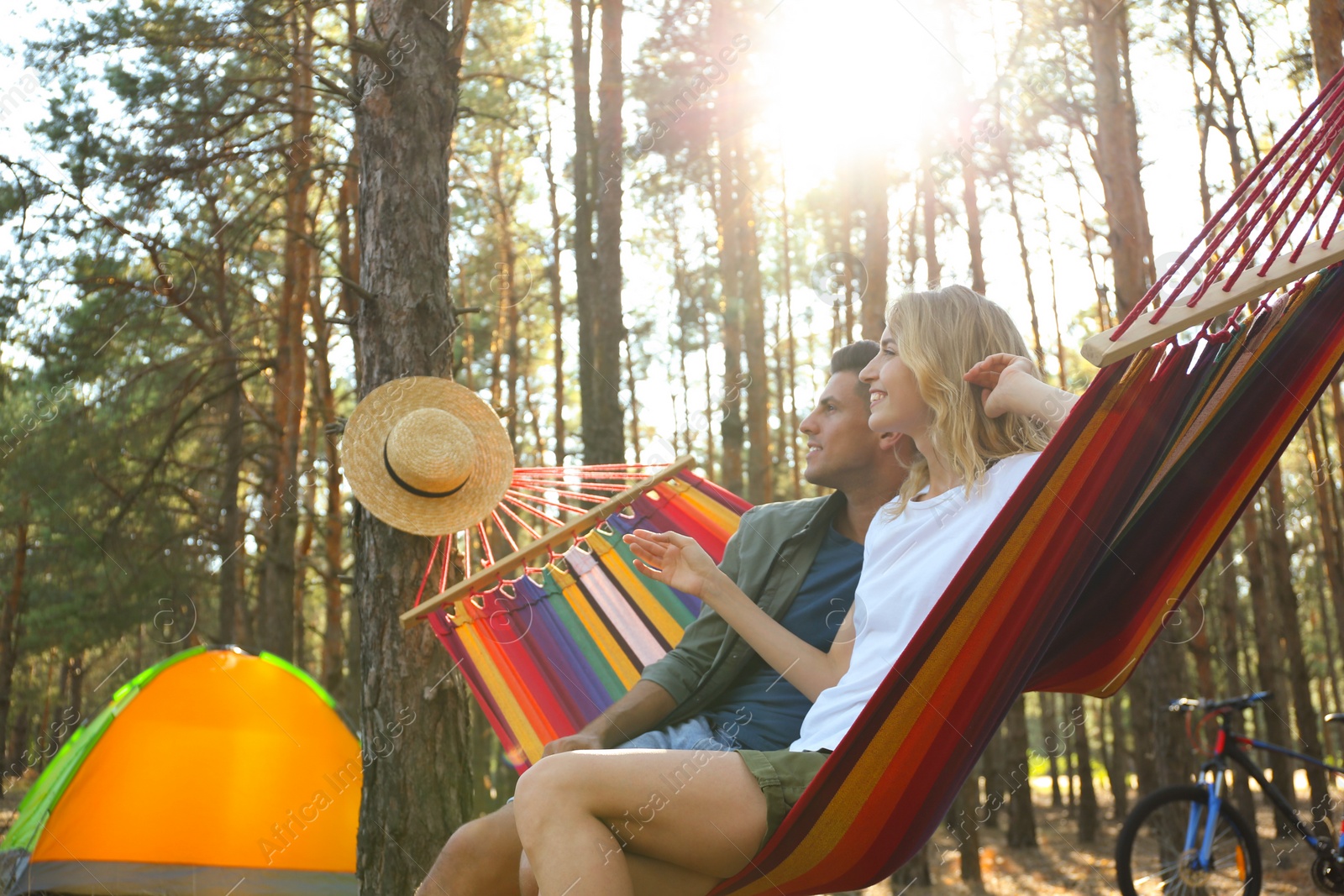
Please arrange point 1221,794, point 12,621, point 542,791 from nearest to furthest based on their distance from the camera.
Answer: point 542,791, point 1221,794, point 12,621

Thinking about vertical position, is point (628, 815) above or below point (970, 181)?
below

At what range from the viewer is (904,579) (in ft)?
4.68

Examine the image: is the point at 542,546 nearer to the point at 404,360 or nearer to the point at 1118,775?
the point at 404,360

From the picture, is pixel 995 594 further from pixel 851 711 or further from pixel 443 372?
pixel 443 372

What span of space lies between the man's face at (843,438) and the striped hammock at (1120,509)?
451 mm

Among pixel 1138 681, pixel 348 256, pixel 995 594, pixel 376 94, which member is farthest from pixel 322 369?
pixel 995 594

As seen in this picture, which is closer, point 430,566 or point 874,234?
point 430,566

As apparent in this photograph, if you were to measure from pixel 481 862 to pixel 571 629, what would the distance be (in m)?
0.73

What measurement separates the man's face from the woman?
0.18 m

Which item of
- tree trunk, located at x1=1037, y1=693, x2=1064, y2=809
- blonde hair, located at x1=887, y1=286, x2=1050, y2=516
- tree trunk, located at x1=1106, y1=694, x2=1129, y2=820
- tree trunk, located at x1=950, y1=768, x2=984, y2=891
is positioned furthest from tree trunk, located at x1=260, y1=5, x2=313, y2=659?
tree trunk, located at x1=1106, y1=694, x2=1129, y2=820

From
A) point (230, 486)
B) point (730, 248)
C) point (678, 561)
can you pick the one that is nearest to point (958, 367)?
point (678, 561)

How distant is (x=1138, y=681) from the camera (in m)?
7.56

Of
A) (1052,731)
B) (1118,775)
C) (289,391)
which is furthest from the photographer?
(1052,731)

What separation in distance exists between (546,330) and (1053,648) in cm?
1012
